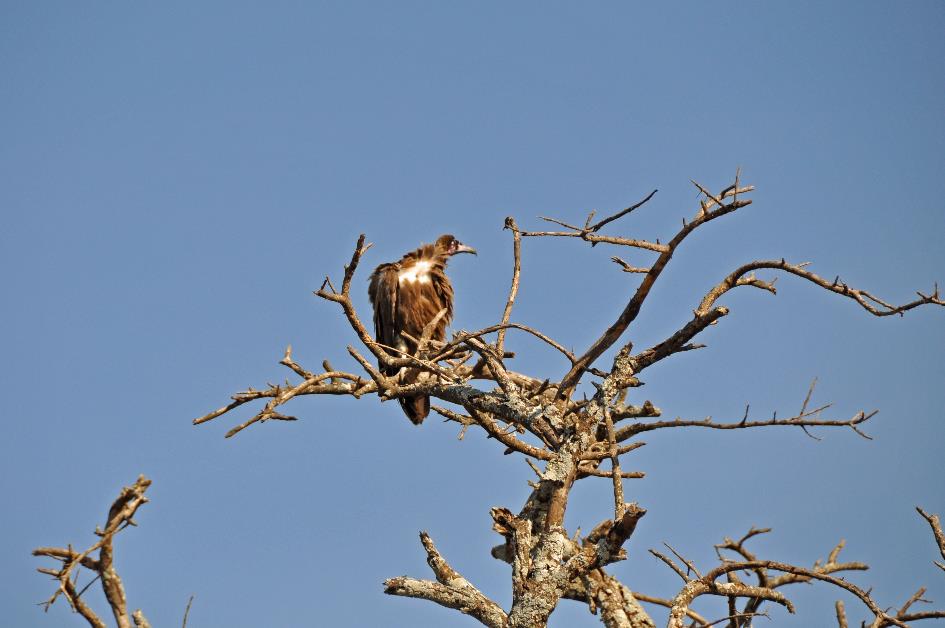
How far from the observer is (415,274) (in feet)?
25.0

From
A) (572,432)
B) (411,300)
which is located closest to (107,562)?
(572,432)

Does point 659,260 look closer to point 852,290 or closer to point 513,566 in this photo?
point 852,290

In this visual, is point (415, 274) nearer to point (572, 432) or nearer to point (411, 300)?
point (411, 300)

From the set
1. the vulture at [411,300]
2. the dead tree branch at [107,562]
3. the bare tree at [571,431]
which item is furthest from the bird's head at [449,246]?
the dead tree branch at [107,562]

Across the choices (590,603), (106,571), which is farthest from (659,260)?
(106,571)

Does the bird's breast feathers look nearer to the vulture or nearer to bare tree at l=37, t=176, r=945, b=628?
the vulture

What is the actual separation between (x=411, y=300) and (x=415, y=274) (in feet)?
0.71

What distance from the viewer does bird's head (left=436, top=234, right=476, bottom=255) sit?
8.01m

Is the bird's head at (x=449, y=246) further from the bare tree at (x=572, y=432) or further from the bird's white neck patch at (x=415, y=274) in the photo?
the bare tree at (x=572, y=432)

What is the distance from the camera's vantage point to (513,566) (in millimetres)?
4137

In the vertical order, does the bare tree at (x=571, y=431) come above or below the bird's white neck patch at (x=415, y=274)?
below

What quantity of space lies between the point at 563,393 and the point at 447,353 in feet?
1.80

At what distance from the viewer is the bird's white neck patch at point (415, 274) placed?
24.8ft

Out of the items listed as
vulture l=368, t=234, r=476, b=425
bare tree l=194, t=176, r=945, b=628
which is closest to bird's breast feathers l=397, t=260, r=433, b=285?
vulture l=368, t=234, r=476, b=425
